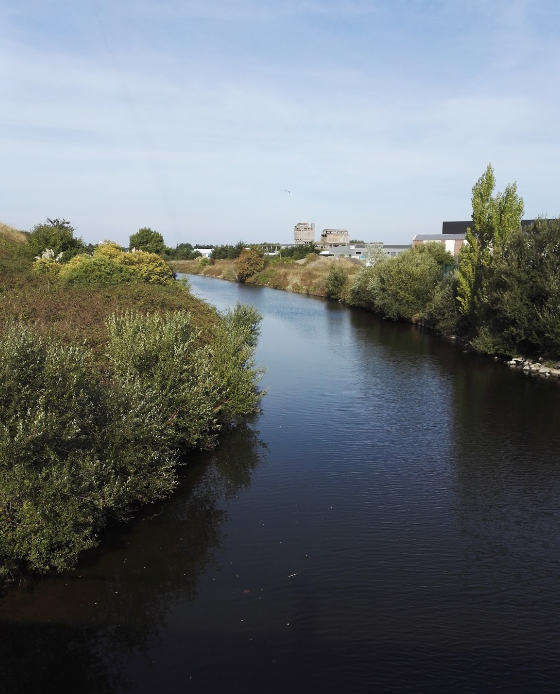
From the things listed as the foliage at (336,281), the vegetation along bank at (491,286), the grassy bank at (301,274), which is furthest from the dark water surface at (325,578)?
the grassy bank at (301,274)

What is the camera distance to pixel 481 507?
1803cm

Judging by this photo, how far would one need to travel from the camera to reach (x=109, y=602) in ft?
44.1

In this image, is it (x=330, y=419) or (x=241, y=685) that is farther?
(x=330, y=419)

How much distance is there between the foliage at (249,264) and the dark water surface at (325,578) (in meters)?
79.1

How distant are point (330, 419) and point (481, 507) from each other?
29.4ft

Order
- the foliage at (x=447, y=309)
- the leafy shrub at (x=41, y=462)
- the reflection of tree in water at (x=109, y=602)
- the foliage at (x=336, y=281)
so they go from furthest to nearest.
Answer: the foliage at (x=336, y=281)
the foliage at (x=447, y=309)
the leafy shrub at (x=41, y=462)
the reflection of tree in water at (x=109, y=602)

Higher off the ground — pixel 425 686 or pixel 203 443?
pixel 203 443

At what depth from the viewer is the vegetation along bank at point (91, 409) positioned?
13.0 m

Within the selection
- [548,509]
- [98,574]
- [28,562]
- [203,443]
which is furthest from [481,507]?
[28,562]

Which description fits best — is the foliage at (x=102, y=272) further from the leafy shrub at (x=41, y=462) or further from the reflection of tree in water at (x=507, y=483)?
the reflection of tree in water at (x=507, y=483)

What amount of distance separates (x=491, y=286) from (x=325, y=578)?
97.8ft

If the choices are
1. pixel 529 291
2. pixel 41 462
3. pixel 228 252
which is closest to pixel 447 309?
pixel 529 291

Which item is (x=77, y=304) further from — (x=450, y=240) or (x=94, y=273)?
(x=450, y=240)

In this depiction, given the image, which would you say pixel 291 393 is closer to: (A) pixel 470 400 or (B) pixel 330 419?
(B) pixel 330 419
